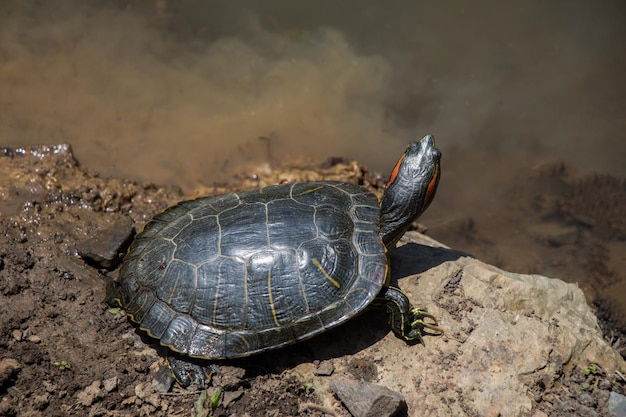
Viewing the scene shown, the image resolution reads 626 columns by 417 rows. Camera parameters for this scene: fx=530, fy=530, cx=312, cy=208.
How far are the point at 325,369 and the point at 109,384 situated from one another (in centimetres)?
187

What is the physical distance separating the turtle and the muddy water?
2605 mm

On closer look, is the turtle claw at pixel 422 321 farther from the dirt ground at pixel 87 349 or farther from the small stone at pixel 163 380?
the small stone at pixel 163 380

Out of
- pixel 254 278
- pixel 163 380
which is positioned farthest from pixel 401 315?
pixel 163 380

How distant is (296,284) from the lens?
15.3ft

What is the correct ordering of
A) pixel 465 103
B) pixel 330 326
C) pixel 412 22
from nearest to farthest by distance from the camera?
pixel 330 326
pixel 465 103
pixel 412 22

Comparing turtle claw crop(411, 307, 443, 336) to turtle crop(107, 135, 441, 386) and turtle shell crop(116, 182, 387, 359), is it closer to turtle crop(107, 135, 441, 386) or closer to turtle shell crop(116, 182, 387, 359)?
turtle crop(107, 135, 441, 386)

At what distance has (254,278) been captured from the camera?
4.64 metres

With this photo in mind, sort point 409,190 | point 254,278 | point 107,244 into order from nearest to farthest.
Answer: point 254,278 < point 409,190 < point 107,244

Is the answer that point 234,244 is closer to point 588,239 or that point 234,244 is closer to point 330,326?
point 330,326

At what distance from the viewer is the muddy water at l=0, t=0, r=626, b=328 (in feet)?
25.0

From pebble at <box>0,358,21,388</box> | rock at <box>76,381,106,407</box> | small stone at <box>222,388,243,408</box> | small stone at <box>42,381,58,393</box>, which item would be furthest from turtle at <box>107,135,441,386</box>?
pebble at <box>0,358,21,388</box>

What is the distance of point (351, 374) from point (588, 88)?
7.49 meters

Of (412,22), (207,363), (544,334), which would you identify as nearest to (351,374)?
(207,363)

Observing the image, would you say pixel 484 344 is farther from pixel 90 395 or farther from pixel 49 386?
pixel 49 386
